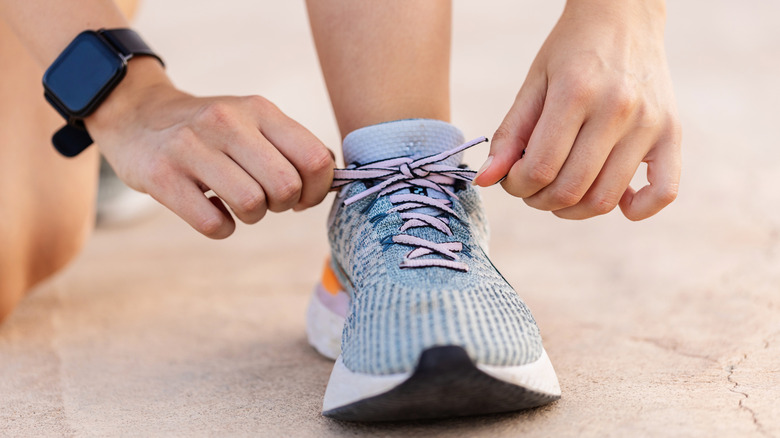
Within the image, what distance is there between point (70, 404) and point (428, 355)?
0.42m

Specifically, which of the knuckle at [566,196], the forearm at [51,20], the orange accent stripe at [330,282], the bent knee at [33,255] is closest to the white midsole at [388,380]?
the knuckle at [566,196]

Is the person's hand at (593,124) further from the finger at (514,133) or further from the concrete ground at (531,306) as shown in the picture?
the concrete ground at (531,306)

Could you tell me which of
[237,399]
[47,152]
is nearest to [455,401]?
[237,399]

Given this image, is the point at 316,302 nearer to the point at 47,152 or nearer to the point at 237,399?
the point at 237,399

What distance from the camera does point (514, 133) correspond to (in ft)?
2.29

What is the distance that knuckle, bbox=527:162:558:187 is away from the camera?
66cm

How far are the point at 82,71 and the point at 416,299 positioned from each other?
1.55 feet

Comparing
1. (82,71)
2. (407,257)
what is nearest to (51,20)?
(82,71)

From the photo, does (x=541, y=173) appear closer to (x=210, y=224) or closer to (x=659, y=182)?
(x=659, y=182)

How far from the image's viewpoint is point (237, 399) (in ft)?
2.37

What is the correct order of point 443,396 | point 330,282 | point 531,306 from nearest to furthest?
point 443,396 < point 330,282 < point 531,306

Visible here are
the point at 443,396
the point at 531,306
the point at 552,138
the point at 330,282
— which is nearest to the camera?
the point at 443,396

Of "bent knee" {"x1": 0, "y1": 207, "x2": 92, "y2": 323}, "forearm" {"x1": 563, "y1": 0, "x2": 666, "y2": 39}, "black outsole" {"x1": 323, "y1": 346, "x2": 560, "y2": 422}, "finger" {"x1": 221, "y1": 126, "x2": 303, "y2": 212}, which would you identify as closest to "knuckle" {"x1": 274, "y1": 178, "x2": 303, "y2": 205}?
"finger" {"x1": 221, "y1": 126, "x2": 303, "y2": 212}

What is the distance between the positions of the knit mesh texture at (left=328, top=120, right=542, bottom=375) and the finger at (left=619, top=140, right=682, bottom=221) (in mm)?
154
